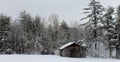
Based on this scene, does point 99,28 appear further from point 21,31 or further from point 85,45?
point 21,31

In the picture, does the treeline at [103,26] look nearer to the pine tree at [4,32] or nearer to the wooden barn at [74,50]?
the wooden barn at [74,50]

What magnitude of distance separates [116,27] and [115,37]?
79.6 inches

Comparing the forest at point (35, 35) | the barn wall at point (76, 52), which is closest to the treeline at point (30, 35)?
the forest at point (35, 35)

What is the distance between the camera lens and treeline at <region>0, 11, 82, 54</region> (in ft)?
205

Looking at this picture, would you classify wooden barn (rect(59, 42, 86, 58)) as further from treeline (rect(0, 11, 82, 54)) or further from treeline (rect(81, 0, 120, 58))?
treeline (rect(0, 11, 82, 54))

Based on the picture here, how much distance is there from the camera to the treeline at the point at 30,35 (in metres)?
62.4

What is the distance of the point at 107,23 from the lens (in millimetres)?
45031

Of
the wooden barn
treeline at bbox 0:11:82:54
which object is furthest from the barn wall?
treeline at bbox 0:11:82:54

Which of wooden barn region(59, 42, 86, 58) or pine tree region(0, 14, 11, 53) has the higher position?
pine tree region(0, 14, 11, 53)

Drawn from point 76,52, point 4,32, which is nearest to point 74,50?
point 76,52

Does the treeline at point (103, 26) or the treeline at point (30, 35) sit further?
the treeline at point (30, 35)

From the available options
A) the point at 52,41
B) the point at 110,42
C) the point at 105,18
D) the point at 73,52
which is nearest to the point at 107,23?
the point at 105,18

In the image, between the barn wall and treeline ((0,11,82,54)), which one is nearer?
the barn wall

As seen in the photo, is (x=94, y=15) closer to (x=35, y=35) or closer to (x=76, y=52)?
(x=76, y=52)
